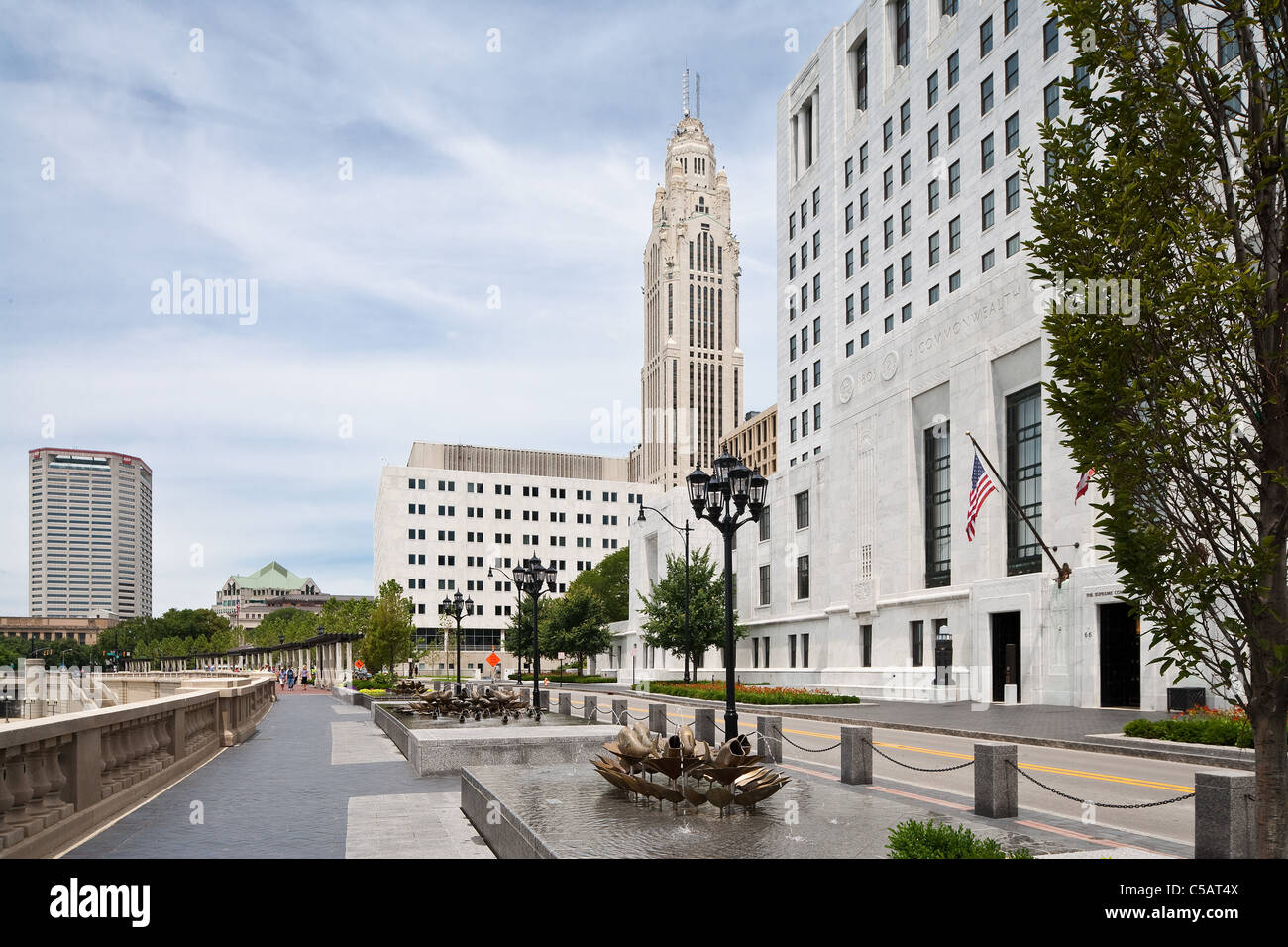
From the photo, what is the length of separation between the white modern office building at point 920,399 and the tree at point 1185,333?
2443 centimetres

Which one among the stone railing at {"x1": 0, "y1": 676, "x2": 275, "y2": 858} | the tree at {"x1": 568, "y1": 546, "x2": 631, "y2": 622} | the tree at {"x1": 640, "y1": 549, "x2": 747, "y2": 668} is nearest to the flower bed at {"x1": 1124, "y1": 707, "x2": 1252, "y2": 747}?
the stone railing at {"x1": 0, "y1": 676, "x2": 275, "y2": 858}

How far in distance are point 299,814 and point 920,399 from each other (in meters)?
42.7

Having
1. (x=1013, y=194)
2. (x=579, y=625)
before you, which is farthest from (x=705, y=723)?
(x=579, y=625)

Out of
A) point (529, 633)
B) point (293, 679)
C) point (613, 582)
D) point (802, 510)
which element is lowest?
point (293, 679)

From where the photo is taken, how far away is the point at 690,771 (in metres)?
10.6

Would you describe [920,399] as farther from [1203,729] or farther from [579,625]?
[579,625]

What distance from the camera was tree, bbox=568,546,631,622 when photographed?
119 m

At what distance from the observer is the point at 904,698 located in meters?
45.9

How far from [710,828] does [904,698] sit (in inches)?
1537

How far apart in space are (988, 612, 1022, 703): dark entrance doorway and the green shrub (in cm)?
3584

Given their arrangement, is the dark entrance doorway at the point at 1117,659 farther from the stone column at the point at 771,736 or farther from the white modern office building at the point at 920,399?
the stone column at the point at 771,736

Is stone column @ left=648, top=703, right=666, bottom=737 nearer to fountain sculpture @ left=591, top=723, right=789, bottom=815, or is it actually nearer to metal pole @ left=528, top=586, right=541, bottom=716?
metal pole @ left=528, top=586, right=541, bottom=716
